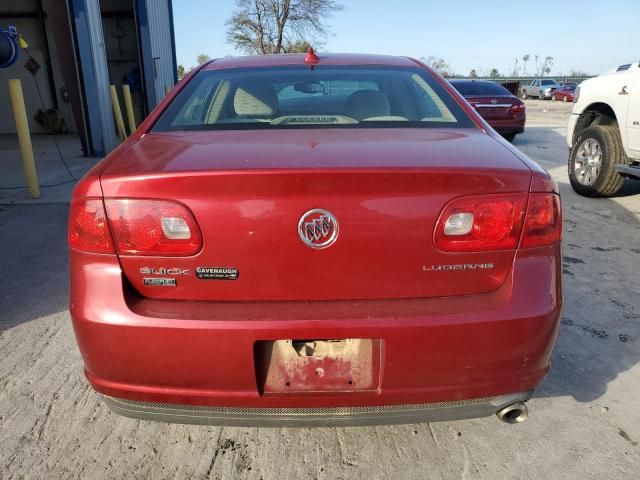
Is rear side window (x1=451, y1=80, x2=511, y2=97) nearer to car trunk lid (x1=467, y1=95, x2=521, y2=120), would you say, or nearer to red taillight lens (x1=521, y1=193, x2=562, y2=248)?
car trunk lid (x1=467, y1=95, x2=521, y2=120)

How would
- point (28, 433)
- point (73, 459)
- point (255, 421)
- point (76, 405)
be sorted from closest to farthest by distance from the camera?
point (255, 421) < point (73, 459) < point (28, 433) < point (76, 405)

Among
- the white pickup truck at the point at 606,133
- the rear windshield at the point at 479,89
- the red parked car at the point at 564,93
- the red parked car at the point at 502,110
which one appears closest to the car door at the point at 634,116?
the white pickup truck at the point at 606,133

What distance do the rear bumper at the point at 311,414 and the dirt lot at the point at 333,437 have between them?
1.19 feet

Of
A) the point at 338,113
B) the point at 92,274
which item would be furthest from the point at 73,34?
the point at 92,274

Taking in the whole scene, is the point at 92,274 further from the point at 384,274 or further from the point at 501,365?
the point at 501,365

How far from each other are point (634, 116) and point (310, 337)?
17.0ft

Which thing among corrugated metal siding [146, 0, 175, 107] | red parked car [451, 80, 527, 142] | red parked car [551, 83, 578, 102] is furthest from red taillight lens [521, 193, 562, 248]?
red parked car [551, 83, 578, 102]

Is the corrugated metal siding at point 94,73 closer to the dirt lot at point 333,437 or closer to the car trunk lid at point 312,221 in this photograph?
the dirt lot at point 333,437

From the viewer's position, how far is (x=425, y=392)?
1639mm

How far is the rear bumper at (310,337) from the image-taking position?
156cm

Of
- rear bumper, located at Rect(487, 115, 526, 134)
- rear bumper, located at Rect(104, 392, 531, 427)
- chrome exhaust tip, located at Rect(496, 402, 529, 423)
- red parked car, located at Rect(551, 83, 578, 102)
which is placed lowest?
red parked car, located at Rect(551, 83, 578, 102)

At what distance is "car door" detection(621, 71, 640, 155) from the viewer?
5.20 m

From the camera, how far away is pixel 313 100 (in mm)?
2607

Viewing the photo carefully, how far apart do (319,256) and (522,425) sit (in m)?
1.32
